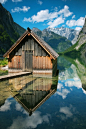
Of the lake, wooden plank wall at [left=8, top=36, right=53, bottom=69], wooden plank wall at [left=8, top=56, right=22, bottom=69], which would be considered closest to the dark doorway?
wooden plank wall at [left=8, top=36, right=53, bottom=69]

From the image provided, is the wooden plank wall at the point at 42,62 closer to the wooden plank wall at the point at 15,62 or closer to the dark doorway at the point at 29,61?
the dark doorway at the point at 29,61

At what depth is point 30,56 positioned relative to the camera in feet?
56.6

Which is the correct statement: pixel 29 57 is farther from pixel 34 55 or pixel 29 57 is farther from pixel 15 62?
pixel 15 62

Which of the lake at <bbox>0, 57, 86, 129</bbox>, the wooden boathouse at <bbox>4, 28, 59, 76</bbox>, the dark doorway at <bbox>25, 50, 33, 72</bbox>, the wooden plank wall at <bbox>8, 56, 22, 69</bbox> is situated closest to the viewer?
the lake at <bbox>0, 57, 86, 129</bbox>

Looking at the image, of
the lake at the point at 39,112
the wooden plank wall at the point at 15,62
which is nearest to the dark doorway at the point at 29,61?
the wooden plank wall at the point at 15,62

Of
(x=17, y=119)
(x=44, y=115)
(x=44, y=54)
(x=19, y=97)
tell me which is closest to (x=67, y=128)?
(x=44, y=115)

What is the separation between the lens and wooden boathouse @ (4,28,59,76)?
16.5 metres

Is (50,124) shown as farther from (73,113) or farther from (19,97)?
(19,97)

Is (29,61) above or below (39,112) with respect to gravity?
above

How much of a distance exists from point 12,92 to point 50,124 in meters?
5.15

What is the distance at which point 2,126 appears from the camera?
5.58 metres

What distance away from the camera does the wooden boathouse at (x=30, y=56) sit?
54.3ft

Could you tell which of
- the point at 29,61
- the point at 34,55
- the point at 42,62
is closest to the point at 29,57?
the point at 29,61

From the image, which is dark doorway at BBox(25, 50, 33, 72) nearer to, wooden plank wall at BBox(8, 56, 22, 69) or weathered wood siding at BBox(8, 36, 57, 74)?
weathered wood siding at BBox(8, 36, 57, 74)
